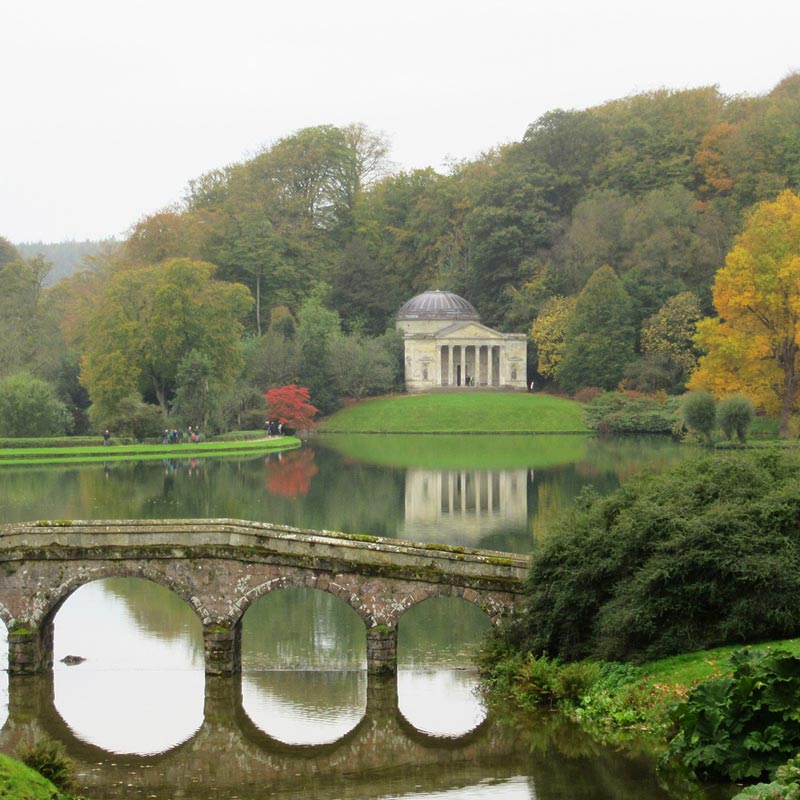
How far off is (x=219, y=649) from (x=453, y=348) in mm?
101869

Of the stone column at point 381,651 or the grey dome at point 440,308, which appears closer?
the stone column at point 381,651

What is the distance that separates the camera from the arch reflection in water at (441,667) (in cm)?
2623

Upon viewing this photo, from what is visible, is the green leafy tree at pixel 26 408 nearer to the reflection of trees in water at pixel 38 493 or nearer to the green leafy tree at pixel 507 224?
the reflection of trees in water at pixel 38 493

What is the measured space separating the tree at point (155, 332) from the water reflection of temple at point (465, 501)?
25.8m

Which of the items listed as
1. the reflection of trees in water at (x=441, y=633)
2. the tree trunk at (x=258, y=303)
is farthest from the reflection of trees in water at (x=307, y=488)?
the tree trunk at (x=258, y=303)

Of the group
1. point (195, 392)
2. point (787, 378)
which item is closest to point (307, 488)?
point (195, 392)

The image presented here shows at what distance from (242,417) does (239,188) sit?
43.9 metres

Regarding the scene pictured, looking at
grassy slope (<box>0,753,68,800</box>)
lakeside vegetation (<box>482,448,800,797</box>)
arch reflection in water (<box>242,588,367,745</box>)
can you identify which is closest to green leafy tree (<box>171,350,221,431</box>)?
arch reflection in water (<box>242,588,367,745</box>)

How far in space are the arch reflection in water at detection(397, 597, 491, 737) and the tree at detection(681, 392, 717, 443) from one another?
5001cm

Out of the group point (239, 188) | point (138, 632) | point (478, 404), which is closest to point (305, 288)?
point (239, 188)

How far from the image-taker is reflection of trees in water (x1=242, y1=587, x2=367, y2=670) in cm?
3084

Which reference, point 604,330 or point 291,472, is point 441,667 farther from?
point 604,330

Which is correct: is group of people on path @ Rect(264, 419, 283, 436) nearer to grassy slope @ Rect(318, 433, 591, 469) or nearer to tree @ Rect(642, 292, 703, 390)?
grassy slope @ Rect(318, 433, 591, 469)

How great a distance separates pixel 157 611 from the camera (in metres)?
36.0
